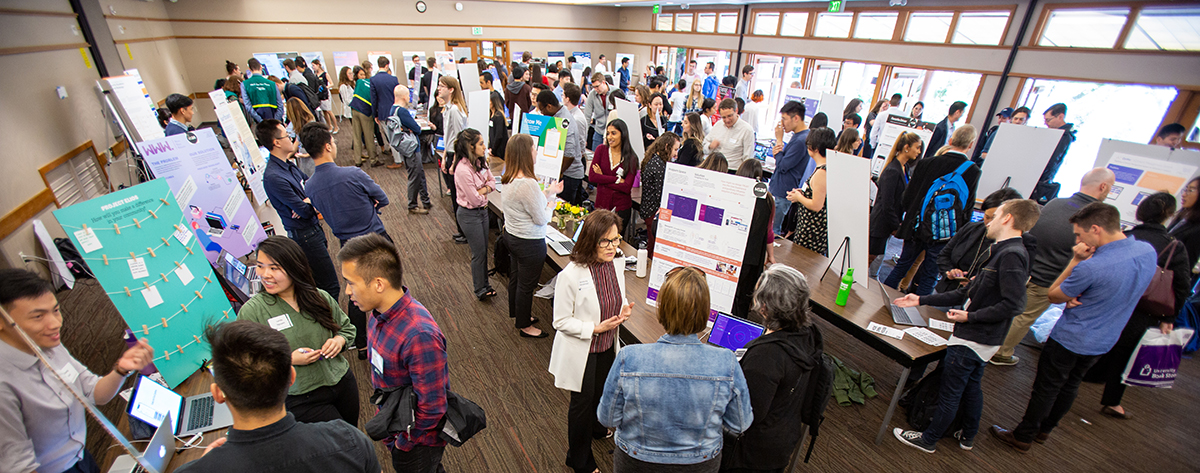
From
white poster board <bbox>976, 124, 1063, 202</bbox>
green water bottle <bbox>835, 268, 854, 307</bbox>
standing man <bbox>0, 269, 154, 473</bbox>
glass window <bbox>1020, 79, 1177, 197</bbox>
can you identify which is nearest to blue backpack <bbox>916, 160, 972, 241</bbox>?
green water bottle <bbox>835, 268, 854, 307</bbox>

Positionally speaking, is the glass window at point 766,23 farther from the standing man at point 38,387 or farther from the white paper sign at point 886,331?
the standing man at point 38,387

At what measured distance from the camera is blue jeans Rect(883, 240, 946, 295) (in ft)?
13.6

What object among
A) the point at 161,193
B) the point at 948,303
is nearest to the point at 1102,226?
the point at 948,303

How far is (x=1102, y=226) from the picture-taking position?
235cm

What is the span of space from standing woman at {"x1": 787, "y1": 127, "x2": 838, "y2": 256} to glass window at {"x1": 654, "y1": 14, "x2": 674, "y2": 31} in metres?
12.0

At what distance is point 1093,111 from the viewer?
20.3 feet

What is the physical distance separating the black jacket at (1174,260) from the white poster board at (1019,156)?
2.82 metres

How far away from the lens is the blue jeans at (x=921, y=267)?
13.6ft

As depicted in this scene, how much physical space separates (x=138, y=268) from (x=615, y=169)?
333 centimetres

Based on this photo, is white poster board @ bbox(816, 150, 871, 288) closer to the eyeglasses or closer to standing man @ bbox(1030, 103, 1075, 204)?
the eyeglasses

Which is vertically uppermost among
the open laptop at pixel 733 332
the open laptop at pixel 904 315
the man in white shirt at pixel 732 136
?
the man in white shirt at pixel 732 136

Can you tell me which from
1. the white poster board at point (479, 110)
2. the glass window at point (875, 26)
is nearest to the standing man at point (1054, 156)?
the glass window at point (875, 26)

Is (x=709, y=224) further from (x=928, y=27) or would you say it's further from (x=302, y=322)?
(x=928, y=27)

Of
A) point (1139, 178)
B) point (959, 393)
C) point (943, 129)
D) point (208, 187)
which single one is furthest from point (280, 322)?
point (943, 129)
